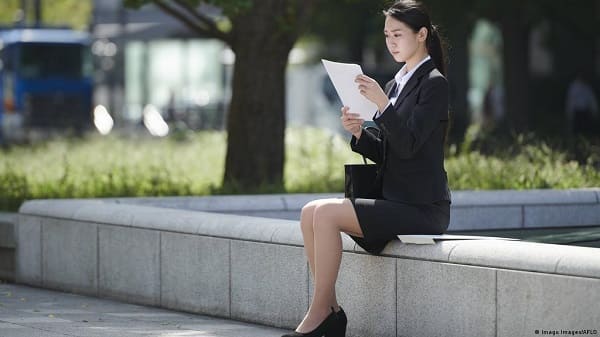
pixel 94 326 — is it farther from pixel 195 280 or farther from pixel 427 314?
pixel 427 314

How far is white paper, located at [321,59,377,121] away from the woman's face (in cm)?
31

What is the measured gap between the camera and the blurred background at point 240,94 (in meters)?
13.9

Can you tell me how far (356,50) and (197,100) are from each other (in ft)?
38.3

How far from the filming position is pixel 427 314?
6828 mm

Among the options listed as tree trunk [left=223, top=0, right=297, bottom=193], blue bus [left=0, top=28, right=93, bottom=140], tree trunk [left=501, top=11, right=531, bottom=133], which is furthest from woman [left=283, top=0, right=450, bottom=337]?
blue bus [left=0, top=28, right=93, bottom=140]

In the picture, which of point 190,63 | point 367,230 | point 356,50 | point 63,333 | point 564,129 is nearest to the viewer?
point 367,230

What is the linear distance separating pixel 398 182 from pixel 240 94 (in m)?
7.43

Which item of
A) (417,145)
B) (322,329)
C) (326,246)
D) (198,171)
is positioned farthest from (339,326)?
(198,171)

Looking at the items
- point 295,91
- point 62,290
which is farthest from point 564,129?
point 62,290

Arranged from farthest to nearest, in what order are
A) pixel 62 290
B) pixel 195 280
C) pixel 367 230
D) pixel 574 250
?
1. pixel 62 290
2. pixel 195 280
3. pixel 367 230
4. pixel 574 250

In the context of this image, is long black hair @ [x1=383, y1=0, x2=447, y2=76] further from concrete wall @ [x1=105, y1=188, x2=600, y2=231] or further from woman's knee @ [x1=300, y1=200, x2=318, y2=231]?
concrete wall @ [x1=105, y1=188, x2=600, y2=231]

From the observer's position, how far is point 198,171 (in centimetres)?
1656

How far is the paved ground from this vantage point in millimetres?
7570

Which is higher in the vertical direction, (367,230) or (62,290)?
(367,230)
